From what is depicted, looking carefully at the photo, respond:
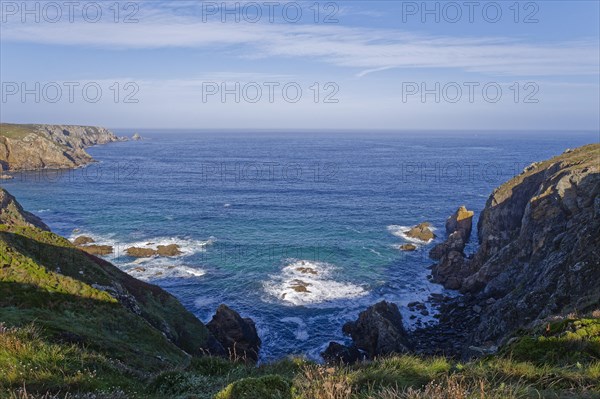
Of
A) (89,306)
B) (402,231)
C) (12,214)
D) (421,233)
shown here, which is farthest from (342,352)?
(12,214)

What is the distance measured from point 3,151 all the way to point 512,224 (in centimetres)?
15768

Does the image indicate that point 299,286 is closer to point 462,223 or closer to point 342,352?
Answer: point 342,352

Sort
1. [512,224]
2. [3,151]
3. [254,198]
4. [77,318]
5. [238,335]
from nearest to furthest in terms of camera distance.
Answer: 1. [77,318]
2. [238,335]
3. [512,224]
4. [254,198]
5. [3,151]

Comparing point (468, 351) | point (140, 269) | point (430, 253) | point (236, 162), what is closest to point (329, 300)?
point (468, 351)

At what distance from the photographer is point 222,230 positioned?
6781 cm

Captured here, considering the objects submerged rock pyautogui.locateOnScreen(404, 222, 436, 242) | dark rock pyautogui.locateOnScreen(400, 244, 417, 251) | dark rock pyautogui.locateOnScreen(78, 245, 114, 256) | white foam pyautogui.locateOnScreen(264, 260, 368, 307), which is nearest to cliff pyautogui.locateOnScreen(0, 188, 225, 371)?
white foam pyautogui.locateOnScreen(264, 260, 368, 307)

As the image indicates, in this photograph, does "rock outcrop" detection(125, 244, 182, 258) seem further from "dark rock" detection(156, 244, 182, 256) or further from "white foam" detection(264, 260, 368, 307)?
"white foam" detection(264, 260, 368, 307)

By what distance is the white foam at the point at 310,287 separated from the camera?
45219mm

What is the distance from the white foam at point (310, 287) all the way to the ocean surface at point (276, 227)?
132 mm

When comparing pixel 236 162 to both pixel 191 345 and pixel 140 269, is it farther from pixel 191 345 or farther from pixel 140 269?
pixel 191 345

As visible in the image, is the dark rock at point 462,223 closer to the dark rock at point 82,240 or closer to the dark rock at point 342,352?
the dark rock at point 342,352

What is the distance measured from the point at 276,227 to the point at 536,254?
1616 inches

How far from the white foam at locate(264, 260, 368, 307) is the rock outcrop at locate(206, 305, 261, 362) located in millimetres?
7985

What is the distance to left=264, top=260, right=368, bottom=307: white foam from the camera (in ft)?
148
